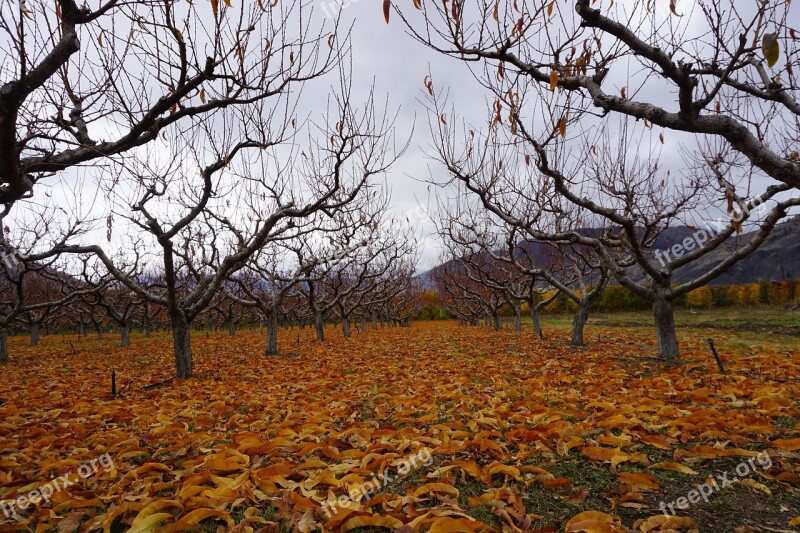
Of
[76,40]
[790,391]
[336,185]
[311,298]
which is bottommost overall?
[790,391]

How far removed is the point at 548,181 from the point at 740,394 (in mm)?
7207

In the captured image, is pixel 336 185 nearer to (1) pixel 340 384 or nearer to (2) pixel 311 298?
(1) pixel 340 384

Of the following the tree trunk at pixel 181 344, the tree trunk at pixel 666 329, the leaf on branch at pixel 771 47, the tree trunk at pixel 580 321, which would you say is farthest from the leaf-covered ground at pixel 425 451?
the tree trunk at pixel 580 321

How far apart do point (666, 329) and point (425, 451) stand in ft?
22.7

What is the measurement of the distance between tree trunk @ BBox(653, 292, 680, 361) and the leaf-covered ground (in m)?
1.73

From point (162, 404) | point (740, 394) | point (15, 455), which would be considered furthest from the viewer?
point (162, 404)

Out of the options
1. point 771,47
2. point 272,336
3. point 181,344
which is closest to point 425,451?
point 771,47

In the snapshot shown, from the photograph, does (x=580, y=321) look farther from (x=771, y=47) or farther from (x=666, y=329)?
(x=771, y=47)

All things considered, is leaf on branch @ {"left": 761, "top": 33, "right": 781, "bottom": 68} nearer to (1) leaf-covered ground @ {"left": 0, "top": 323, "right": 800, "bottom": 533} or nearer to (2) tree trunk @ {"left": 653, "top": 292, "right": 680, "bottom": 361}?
(1) leaf-covered ground @ {"left": 0, "top": 323, "right": 800, "bottom": 533}

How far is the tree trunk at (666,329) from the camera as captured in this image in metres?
7.61

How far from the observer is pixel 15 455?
10.4ft

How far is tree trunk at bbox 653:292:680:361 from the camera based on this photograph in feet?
25.0

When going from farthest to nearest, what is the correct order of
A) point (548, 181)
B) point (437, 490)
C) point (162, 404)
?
point (548, 181), point (162, 404), point (437, 490)

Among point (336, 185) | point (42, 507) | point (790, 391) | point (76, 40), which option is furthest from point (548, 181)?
point (42, 507)
